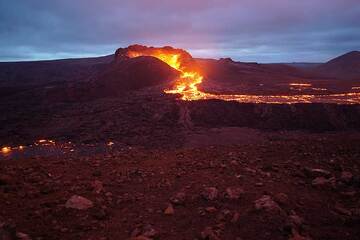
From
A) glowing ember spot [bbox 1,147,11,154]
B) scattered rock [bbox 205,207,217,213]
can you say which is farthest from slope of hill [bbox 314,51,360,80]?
scattered rock [bbox 205,207,217,213]

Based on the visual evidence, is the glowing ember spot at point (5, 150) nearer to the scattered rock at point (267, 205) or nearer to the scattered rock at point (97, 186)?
the scattered rock at point (97, 186)

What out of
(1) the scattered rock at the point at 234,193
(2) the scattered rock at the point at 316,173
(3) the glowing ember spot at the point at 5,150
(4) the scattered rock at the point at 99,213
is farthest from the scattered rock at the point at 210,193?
(3) the glowing ember spot at the point at 5,150

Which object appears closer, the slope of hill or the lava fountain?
the lava fountain

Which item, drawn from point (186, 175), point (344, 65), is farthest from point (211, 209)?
point (344, 65)

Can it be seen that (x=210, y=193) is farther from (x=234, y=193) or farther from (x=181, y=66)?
(x=181, y=66)

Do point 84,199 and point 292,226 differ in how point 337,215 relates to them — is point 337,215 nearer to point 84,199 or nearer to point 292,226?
Answer: point 292,226

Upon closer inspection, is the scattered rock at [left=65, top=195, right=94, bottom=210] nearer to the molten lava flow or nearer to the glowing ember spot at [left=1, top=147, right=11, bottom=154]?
the glowing ember spot at [left=1, top=147, right=11, bottom=154]
